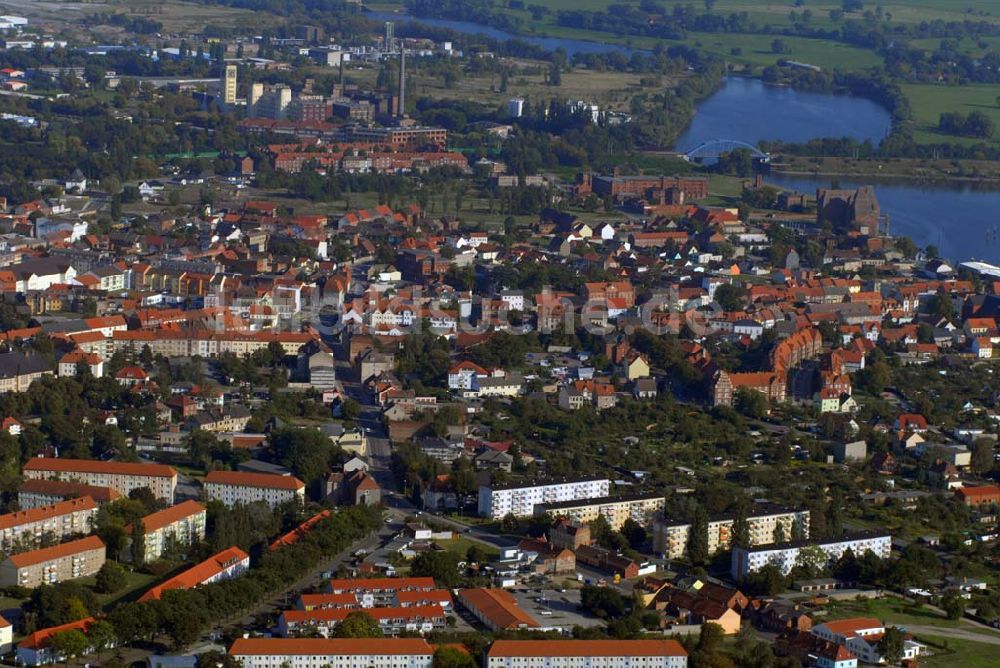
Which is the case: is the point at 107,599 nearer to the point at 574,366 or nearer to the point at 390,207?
the point at 574,366

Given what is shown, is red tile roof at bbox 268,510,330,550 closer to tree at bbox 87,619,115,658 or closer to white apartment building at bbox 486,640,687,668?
tree at bbox 87,619,115,658

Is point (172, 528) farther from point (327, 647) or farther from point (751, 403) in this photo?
point (751, 403)

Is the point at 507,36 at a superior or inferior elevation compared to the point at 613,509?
inferior

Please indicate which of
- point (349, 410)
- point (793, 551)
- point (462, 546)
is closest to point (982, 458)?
point (793, 551)

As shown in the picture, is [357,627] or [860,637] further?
[860,637]

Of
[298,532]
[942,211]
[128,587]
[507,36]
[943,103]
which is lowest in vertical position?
[507,36]

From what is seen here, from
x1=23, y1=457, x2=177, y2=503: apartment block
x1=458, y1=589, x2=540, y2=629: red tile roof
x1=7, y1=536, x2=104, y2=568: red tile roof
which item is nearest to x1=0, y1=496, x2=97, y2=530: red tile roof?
x1=7, y1=536, x2=104, y2=568: red tile roof

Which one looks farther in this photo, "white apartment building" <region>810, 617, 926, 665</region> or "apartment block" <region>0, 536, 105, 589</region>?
"apartment block" <region>0, 536, 105, 589</region>
